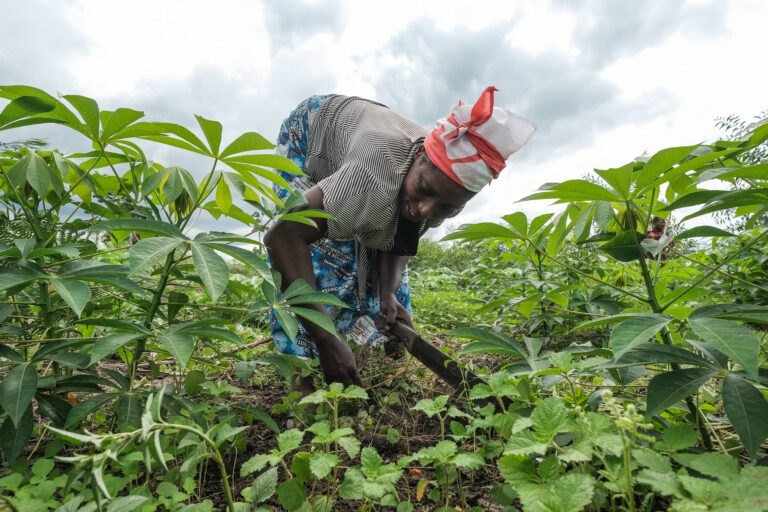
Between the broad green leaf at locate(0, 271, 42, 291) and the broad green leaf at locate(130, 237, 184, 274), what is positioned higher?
the broad green leaf at locate(130, 237, 184, 274)

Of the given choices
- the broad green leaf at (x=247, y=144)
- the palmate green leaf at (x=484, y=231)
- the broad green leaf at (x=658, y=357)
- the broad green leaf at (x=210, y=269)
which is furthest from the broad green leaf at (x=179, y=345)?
the broad green leaf at (x=658, y=357)

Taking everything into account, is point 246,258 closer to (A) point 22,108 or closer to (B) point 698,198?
(A) point 22,108

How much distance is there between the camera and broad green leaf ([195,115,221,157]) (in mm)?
961

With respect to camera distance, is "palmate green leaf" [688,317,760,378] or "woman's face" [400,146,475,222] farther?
"woman's face" [400,146,475,222]

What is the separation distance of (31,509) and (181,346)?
1.10ft

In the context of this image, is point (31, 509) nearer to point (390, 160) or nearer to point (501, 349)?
point (501, 349)

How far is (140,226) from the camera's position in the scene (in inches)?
32.6

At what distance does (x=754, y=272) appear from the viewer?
2.05 metres

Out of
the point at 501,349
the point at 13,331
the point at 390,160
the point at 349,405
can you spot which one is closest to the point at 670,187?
the point at 501,349

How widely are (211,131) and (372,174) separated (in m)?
0.75

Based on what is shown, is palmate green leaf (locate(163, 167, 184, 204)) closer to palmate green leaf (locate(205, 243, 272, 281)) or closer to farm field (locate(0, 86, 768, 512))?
farm field (locate(0, 86, 768, 512))

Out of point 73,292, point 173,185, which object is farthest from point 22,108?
point 73,292

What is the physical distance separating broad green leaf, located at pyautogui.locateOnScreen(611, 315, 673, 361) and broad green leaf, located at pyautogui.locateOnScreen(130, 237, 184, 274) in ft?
2.63

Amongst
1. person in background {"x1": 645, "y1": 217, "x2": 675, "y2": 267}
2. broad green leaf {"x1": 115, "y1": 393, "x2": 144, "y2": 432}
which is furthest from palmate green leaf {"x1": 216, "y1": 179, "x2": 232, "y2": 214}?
person in background {"x1": 645, "y1": 217, "x2": 675, "y2": 267}
